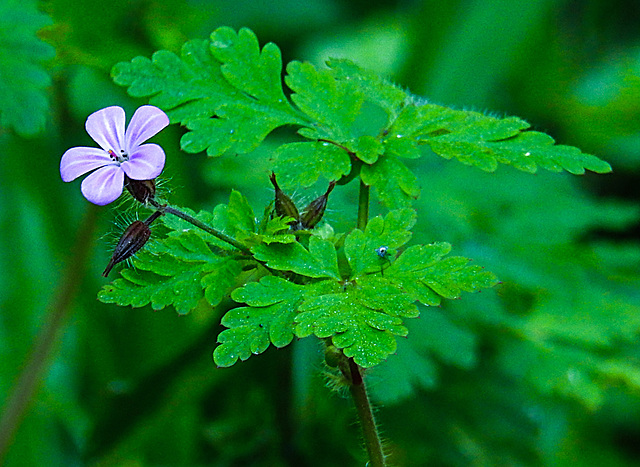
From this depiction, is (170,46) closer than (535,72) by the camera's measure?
Yes

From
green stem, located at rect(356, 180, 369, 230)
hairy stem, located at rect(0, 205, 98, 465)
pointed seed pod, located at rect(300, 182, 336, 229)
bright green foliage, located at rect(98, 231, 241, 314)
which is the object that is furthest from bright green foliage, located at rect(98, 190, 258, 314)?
hairy stem, located at rect(0, 205, 98, 465)

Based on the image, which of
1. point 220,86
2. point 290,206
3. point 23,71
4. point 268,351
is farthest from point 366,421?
point 268,351

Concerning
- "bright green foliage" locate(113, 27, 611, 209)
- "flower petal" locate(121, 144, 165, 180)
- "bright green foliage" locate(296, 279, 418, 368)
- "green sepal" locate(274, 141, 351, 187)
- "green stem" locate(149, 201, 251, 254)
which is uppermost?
"bright green foliage" locate(113, 27, 611, 209)

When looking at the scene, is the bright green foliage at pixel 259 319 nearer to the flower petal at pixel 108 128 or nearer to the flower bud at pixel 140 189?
the flower bud at pixel 140 189

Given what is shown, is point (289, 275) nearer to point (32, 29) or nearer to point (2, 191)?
point (32, 29)

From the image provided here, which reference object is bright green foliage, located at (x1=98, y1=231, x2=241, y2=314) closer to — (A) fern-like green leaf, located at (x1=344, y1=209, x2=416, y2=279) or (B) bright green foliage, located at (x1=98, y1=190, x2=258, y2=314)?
(B) bright green foliage, located at (x1=98, y1=190, x2=258, y2=314)

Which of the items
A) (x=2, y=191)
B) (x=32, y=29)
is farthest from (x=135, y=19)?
(x=2, y=191)
